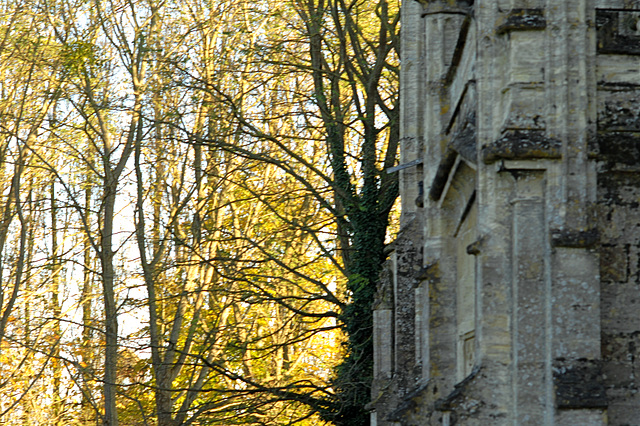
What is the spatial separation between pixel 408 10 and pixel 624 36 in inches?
275

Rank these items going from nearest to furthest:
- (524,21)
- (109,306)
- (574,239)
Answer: (574,239)
(524,21)
(109,306)

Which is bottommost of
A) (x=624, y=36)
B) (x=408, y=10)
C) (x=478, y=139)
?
(x=478, y=139)

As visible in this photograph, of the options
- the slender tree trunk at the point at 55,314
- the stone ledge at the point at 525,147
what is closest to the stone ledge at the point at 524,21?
the stone ledge at the point at 525,147

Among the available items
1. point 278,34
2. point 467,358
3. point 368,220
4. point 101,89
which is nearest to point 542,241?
point 467,358

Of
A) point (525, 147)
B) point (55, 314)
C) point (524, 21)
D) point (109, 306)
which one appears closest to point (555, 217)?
point (525, 147)

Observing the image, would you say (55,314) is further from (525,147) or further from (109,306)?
(525,147)

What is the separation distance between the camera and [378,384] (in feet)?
50.0

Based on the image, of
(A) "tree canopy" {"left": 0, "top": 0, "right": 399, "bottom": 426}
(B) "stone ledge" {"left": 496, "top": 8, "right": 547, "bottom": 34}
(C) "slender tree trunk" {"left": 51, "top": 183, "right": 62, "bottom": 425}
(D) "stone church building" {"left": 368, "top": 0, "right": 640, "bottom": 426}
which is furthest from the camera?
(C) "slender tree trunk" {"left": 51, "top": 183, "right": 62, "bottom": 425}

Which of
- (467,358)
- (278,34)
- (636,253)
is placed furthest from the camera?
(278,34)

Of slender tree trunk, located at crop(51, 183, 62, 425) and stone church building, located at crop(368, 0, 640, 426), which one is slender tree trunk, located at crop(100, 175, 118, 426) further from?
stone church building, located at crop(368, 0, 640, 426)

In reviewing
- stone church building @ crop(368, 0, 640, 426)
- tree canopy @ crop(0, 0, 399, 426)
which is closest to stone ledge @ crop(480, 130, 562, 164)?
stone church building @ crop(368, 0, 640, 426)

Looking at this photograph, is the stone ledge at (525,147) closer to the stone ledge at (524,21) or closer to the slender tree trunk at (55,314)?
the stone ledge at (524,21)

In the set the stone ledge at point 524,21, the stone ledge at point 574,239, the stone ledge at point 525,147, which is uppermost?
the stone ledge at point 524,21

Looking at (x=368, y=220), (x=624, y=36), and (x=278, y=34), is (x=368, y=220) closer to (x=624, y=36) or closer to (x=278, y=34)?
(x=278, y=34)
